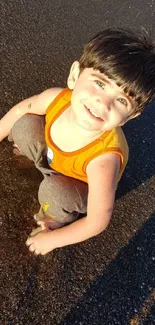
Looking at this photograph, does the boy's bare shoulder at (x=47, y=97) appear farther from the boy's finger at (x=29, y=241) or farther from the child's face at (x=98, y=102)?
the boy's finger at (x=29, y=241)

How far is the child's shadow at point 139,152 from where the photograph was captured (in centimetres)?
238

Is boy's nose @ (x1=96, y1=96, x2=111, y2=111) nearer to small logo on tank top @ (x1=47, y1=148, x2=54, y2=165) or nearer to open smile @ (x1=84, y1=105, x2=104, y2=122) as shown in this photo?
open smile @ (x1=84, y1=105, x2=104, y2=122)

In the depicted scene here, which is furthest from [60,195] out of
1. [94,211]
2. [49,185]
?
[94,211]

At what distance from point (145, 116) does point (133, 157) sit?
36cm

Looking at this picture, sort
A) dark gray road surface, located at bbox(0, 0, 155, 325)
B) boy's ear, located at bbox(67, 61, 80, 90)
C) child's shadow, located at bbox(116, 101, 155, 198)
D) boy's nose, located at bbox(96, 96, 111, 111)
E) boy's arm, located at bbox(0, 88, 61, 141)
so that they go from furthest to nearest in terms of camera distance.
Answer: child's shadow, located at bbox(116, 101, 155, 198)
boy's arm, located at bbox(0, 88, 61, 141)
dark gray road surface, located at bbox(0, 0, 155, 325)
boy's ear, located at bbox(67, 61, 80, 90)
boy's nose, located at bbox(96, 96, 111, 111)

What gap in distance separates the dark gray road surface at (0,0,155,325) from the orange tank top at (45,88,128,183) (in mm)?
260

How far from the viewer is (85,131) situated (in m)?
1.79

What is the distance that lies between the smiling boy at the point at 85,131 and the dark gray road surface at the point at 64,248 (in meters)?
0.09

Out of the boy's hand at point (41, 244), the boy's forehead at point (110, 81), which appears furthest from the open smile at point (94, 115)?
the boy's hand at point (41, 244)

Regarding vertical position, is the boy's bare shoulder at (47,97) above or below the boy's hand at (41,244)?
above

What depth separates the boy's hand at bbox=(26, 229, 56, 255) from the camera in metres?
1.90

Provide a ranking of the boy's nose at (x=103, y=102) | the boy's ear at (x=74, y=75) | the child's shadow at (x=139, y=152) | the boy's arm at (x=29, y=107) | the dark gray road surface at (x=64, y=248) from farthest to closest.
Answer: the child's shadow at (x=139, y=152) < the boy's arm at (x=29, y=107) < the dark gray road surface at (x=64, y=248) < the boy's ear at (x=74, y=75) < the boy's nose at (x=103, y=102)

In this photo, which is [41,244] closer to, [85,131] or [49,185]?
[49,185]

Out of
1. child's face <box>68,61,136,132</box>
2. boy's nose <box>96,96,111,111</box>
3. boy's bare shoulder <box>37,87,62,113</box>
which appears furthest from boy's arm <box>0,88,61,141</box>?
boy's nose <box>96,96,111,111</box>
